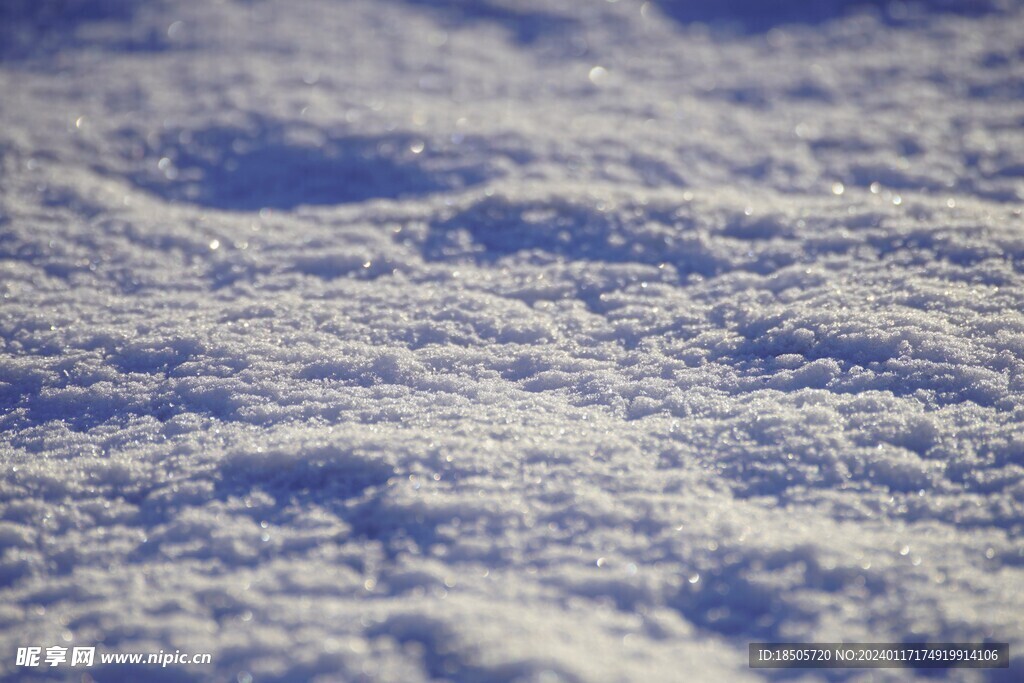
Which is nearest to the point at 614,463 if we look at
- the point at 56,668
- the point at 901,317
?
the point at 901,317

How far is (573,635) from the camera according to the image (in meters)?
1.37

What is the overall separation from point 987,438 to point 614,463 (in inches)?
30.0

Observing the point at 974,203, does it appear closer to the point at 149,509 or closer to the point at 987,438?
the point at 987,438

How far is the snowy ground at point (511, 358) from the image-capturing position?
144 cm

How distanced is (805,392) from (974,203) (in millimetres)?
1270

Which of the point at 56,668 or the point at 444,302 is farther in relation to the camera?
the point at 444,302

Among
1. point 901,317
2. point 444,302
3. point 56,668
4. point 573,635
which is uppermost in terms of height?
point 901,317

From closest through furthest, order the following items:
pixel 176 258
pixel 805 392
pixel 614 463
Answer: pixel 614 463
pixel 805 392
pixel 176 258

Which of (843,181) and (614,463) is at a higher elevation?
(843,181)

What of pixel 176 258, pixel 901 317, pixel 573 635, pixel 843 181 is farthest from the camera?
pixel 843 181

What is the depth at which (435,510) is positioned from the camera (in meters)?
1.62

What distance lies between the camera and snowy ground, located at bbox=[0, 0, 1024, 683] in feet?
4.74

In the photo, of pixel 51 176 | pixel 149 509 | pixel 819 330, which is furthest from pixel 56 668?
pixel 51 176

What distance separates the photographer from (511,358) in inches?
83.8
